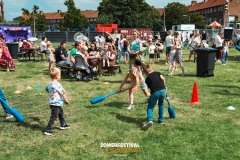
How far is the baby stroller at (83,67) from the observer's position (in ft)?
35.7

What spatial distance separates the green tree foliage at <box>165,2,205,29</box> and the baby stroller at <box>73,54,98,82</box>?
257ft

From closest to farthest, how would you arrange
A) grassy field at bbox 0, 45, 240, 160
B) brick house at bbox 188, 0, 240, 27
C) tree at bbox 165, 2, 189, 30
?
grassy field at bbox 0, 45, 240, 160
tree at bbox 165, 2, 189, 30
brick house at bbox 188, 0, 240, 27

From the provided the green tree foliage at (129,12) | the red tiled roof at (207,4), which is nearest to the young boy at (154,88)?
the green tree foliage at (129,12)

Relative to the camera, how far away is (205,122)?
609 cm

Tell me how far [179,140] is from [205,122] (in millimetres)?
1206

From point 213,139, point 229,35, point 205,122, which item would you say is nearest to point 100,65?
point 205,122

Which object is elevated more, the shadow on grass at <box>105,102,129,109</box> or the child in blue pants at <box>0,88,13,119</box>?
the child in blue pants at <box>0,88,13,119</box>

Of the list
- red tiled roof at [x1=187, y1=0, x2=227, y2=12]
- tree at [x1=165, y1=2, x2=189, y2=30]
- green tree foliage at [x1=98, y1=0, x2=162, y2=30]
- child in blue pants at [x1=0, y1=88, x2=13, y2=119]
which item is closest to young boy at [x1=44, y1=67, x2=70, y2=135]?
child in blue pants at [x1=0, y1=88, x2=13, y2=119]

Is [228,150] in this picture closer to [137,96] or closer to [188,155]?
[188,155]

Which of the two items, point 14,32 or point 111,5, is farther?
point 111,5

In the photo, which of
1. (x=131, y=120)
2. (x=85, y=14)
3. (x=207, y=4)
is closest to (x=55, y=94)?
(x=131, y=120)

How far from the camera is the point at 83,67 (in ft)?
35.8

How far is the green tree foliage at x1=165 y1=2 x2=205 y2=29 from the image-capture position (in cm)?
8532

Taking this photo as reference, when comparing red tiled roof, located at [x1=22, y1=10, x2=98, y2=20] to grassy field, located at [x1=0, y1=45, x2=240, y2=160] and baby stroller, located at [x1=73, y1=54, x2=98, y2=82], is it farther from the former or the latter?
grassy field, located at [x1=0, y1=45, x2=240, y2=160]
